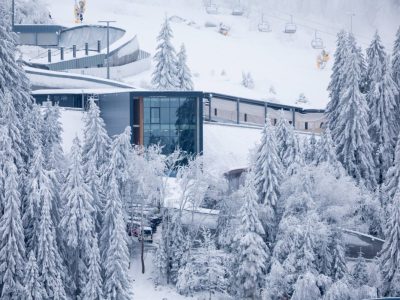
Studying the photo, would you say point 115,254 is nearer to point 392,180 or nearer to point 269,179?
point 269,179

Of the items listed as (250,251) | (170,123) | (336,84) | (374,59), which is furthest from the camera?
(336,84)

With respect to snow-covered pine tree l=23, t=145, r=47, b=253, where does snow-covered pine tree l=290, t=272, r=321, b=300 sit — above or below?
below

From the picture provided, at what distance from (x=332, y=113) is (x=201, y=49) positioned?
58.7 meters

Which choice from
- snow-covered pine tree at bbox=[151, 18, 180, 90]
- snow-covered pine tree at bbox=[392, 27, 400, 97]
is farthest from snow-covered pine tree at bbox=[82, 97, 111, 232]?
snow-covered pine tree at bbox=[151, 18, 180, 90]

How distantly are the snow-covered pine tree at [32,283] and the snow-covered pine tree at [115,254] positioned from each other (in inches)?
165

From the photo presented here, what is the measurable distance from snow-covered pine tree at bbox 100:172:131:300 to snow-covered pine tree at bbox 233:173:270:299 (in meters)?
7.12

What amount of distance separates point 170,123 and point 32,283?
2243 cm

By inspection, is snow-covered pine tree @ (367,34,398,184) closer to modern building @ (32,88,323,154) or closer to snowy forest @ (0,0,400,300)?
snowy forest @ (0,0,400,300)

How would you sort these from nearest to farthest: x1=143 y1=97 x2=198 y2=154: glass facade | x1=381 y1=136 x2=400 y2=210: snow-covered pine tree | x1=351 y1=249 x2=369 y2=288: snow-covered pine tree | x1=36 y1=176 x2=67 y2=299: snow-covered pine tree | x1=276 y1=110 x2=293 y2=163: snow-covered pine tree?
x1=36 y1=176 x2=67 y2=299: snow-covered pine tree → x1=351 y1=249 x2=369 y2=288: snow-covered pine tree → x1=381 y1=136 x2=400 y2=210: snow-covered pine tree → x1=276 y1=110 x2=293 y2=163: snow-covered pine tree → x1=143 y1=97 x2=198 y2=154: glass facade

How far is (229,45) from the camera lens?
136 meters

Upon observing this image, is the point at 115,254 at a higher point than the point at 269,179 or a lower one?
lower

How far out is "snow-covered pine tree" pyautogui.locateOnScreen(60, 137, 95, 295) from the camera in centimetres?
5206

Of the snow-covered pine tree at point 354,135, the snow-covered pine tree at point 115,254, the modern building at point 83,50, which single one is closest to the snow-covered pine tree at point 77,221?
the snow-covered pine tree at point 115,254

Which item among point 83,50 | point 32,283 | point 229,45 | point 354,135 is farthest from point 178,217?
point 229,45
